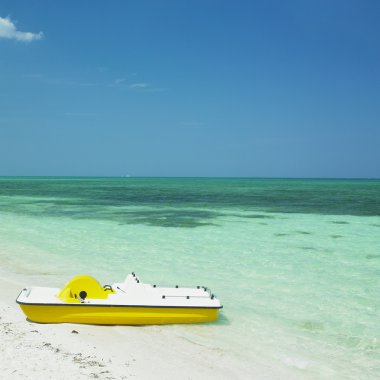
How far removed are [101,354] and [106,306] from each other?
1.29 meters

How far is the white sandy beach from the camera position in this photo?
593 cm

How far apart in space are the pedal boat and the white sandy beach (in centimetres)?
16

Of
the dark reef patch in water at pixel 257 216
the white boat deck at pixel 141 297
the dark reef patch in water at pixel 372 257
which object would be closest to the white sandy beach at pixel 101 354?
the white boat deck at pixel 141 297

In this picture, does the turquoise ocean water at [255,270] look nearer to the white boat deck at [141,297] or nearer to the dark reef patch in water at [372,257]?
the dark reef patch in water at [372,257]

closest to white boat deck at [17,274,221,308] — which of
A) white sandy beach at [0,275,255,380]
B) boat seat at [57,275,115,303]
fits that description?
boat seat at [57,275,115,303]

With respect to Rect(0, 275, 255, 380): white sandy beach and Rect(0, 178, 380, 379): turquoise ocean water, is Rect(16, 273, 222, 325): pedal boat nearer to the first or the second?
Rect(0, 275, 255, 380): white sandy beach

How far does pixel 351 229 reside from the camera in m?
23.1

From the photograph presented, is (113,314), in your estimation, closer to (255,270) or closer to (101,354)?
(101,354)

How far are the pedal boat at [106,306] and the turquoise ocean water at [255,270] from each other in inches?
13.3

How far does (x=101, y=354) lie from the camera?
6582mm

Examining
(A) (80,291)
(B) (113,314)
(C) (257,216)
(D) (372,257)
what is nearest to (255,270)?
(D) (372,257)

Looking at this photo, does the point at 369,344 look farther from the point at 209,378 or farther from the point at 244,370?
the point at 209,378

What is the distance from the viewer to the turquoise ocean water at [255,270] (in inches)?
291

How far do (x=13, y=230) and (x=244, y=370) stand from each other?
17756 mm
